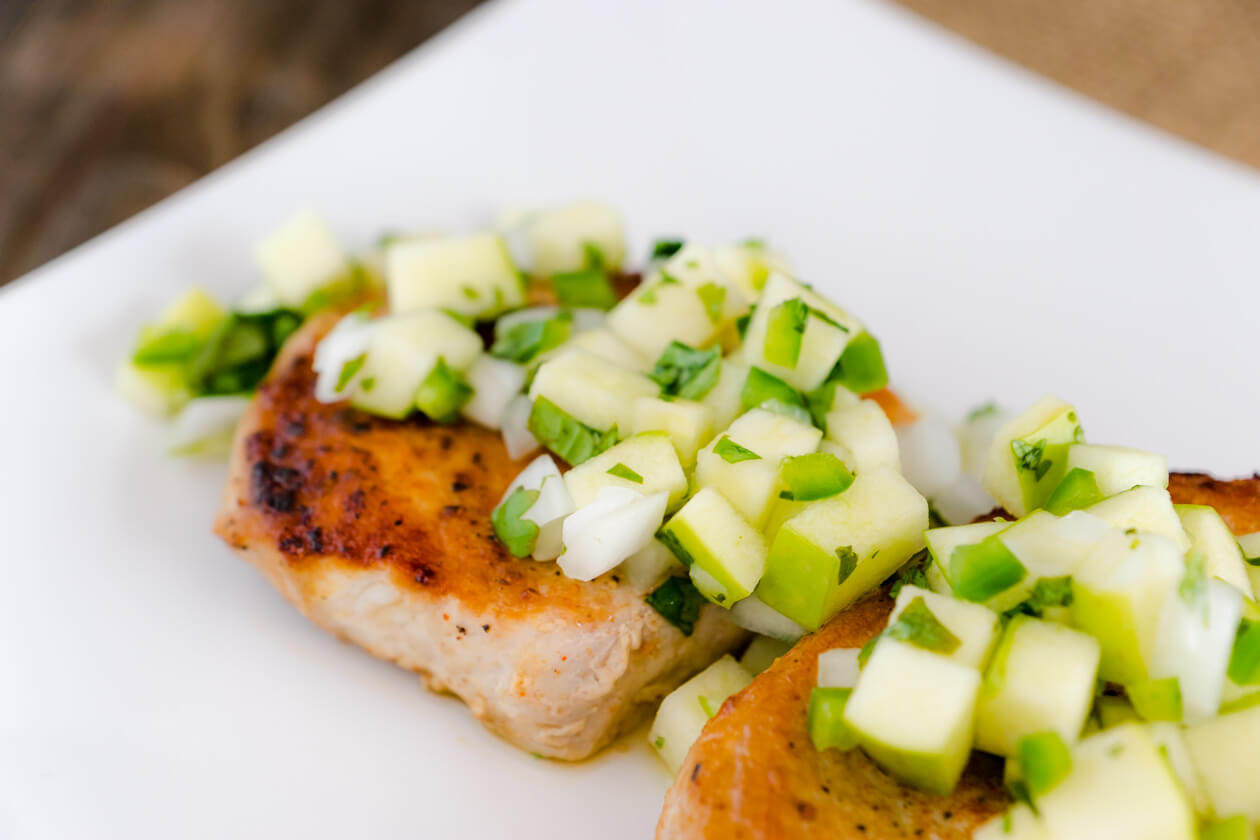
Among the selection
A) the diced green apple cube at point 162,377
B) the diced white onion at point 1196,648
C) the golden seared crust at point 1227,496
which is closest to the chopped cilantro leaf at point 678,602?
the diced white onion at point 1196,648

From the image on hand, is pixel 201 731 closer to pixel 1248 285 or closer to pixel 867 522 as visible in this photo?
pixel 867 522

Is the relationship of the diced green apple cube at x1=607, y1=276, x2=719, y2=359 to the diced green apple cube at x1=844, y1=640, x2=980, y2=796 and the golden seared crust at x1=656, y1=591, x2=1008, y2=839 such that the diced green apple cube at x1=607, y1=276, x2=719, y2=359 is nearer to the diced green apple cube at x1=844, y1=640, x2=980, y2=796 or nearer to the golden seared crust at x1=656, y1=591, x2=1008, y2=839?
the golden seared crust at x1=656, y1=591, x2=1008, y2=839

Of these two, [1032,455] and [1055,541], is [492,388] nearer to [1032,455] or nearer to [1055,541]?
[1032,455]

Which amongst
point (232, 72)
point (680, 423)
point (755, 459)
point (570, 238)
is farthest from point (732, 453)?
point (232, 72)

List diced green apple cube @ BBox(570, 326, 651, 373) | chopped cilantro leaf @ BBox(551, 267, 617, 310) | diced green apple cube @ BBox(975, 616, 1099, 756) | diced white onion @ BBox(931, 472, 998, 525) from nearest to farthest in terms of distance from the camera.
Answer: diced green apple cube @ BBox(975, 616, 1099, 756) < diced white onion @ BBox(931, 472, 998, 525) < diced green apple cube @ BBox(570, 326, 651, 373) < chopped cilantro leaf @ BBox(551, 267, 617, 310)

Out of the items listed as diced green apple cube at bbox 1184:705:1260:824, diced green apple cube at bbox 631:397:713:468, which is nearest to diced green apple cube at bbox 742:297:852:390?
diced green apple cube at bbox 631:397:713:468
